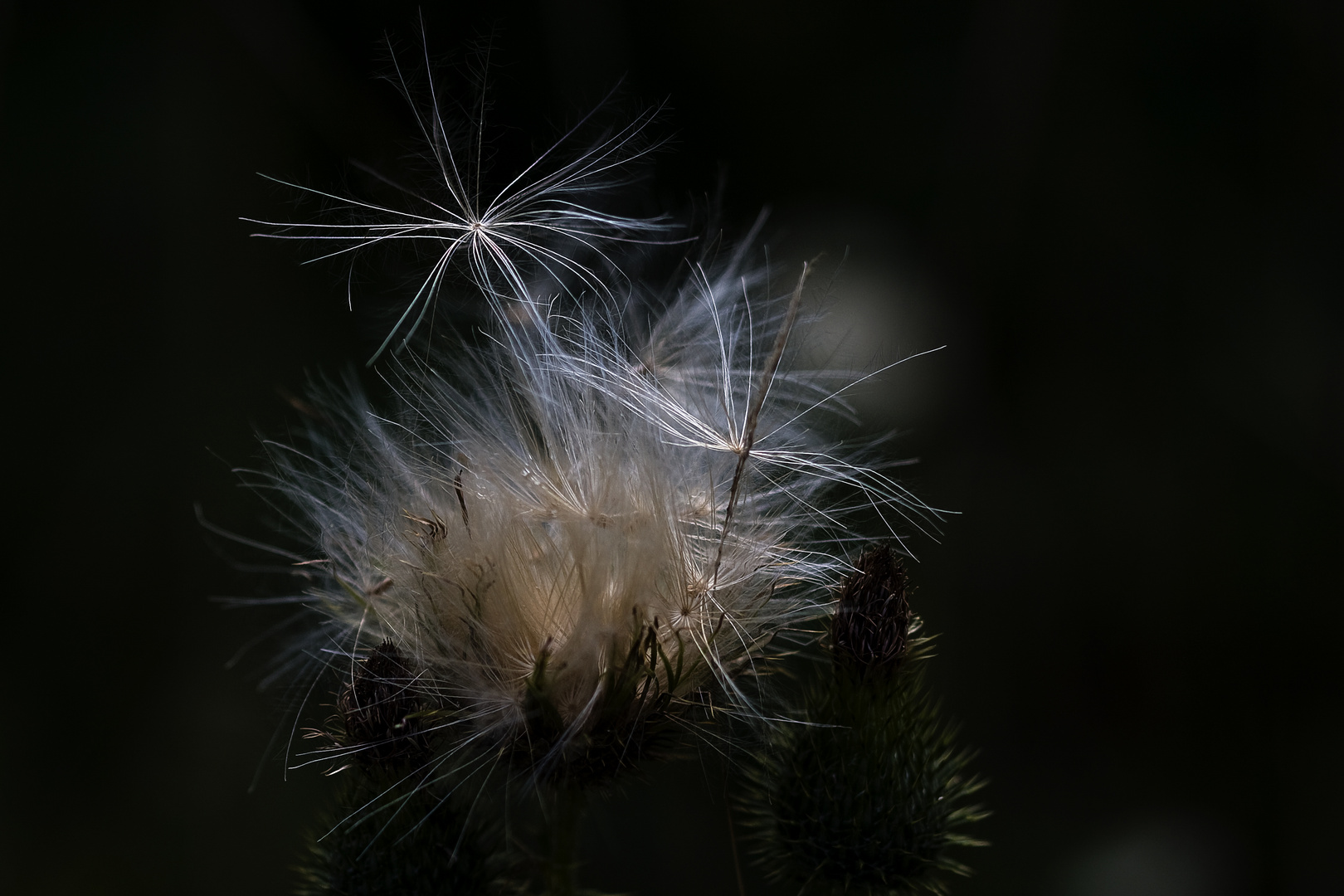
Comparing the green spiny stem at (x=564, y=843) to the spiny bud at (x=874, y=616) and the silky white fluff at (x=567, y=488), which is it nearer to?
the silky white fluff at (x=567, y=488)

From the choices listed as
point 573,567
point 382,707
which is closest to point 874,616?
point 573,567

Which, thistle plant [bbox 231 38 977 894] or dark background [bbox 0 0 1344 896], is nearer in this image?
thistle plant [bbox 231 38 977 894]

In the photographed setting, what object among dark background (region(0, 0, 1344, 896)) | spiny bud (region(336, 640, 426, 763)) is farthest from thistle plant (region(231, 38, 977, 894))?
dark background (region(0, 0, 1344, 896))

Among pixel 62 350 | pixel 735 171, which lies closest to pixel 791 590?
pixel 735 171

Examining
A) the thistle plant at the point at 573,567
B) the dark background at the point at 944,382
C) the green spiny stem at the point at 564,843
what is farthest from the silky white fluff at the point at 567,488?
the dark background at the point at 944,382

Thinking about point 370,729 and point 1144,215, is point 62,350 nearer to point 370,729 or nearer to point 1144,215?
point 370,729

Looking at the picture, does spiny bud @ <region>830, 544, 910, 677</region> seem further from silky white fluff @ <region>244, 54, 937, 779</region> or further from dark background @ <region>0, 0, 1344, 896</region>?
dark background @ <region>0, 0, 1344, 896</region>
